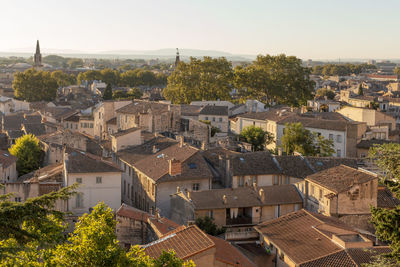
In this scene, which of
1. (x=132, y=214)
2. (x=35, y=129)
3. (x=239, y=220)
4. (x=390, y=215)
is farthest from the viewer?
(x=35, y=129)

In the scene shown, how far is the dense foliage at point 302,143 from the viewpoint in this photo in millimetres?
55094

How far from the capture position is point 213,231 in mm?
32375

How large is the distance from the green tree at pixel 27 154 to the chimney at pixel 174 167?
14.7m

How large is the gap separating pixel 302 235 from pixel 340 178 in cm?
858

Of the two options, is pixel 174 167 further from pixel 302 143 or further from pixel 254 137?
pixel 254 137

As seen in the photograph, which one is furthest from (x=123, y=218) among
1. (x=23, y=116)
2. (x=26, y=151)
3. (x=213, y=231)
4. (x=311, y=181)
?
(x=23, y=116)

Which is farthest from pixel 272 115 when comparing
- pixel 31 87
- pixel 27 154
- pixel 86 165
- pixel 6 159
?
pixel 31 87

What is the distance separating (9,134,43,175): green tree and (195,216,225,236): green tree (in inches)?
814

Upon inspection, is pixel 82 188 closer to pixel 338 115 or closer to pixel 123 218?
pixel 123 218

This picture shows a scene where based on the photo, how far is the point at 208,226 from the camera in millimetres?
32406

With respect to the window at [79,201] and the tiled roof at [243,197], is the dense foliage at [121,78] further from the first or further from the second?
the tiled roof at [243,197]

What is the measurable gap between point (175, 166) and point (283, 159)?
28.2ft

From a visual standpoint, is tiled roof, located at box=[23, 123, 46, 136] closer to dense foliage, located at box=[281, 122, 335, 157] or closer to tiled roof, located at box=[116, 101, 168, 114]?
tiled roof, located at box=[116, 101, 168, 114]

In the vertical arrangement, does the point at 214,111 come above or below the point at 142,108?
below
